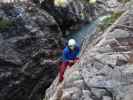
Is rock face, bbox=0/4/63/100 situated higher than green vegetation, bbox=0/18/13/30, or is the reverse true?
green vegetation, bbox=0/18/13/30

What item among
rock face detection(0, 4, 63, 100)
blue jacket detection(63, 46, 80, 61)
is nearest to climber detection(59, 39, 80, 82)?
blue jacket detection(63, 46, 80, 61)

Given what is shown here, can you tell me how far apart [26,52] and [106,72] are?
14.5m

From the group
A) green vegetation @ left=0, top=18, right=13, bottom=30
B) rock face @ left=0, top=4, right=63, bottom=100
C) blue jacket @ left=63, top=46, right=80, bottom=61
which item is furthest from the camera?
green vegetation @ left=0, top=18, right=13, bottom=30

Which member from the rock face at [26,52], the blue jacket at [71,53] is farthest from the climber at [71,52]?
the rock face at [26,52]

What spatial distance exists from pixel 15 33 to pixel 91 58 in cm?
1462

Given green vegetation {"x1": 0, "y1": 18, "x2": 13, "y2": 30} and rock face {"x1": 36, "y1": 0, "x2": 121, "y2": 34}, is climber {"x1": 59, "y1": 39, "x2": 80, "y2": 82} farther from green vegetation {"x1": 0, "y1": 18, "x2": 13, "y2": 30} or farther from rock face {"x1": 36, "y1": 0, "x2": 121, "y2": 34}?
rock face {"x1": 36, "y1": 0, "x2": 121, "y2": 34}

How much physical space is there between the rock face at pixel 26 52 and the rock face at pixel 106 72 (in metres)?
10.9

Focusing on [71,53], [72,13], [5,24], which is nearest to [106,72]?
[71,53]

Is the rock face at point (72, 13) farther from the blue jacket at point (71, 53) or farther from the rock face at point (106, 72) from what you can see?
the rock face at point (106, 72)

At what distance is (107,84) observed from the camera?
14.3 meters

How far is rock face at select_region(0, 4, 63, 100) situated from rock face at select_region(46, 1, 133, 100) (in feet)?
35.8

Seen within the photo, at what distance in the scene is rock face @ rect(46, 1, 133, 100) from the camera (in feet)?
46.0

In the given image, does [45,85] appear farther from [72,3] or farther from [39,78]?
[72,3]

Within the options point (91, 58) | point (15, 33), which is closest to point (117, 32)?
point (91, 58)
